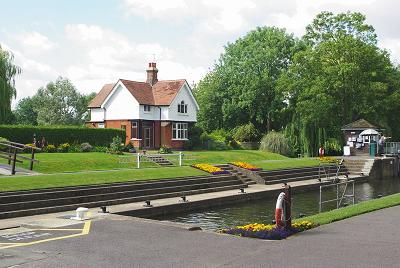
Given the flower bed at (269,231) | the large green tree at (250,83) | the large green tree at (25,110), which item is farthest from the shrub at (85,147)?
the large green tree at (25,110)

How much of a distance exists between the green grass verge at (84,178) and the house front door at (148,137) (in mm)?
25366

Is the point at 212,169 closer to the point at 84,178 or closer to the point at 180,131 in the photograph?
the point at 84,178

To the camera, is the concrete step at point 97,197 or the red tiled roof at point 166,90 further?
the red tiled roof at point 166,90

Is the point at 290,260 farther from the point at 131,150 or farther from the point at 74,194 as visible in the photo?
the point at 131,150

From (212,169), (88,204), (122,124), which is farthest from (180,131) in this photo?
(88,204)

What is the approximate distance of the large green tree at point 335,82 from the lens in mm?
55375

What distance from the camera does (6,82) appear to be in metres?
49.7

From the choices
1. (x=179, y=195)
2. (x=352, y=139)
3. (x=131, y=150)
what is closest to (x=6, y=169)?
(x=179, y=195)

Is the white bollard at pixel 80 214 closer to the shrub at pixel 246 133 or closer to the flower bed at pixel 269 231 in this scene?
the flower bed at pixel 269 231

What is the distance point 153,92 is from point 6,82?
17169 millimetres

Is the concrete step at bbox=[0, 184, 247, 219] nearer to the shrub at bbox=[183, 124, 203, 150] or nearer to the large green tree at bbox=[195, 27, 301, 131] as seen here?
the shrub at bbox=[183, 124, 203, 150]

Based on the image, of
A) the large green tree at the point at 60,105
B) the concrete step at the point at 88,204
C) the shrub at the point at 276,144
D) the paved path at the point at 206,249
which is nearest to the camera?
the paved path at the point at 206,249

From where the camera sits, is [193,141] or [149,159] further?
[193,141]

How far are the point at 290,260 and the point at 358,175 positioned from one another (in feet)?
111
